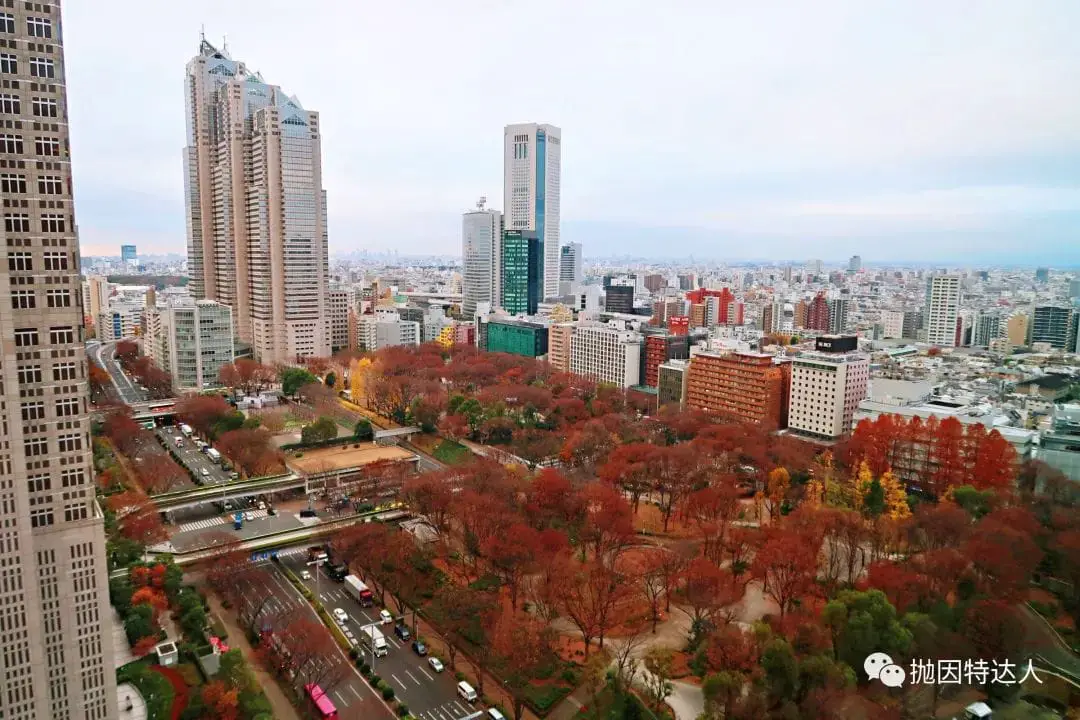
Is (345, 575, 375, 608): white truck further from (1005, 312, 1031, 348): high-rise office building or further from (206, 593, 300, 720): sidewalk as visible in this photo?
(1005, 312, 1031, 348): high-rise office building

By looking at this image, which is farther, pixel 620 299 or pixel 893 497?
pixel 620 299

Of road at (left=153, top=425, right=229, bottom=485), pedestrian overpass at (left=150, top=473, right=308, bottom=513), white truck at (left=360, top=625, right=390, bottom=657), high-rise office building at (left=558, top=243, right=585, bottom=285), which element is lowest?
white truck at (left=360, top=625, right=390, bottom=657)

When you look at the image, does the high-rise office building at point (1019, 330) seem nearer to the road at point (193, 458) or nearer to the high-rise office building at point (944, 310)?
the high-rise office building at point (944, 310)

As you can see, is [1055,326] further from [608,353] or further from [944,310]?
[608,353]

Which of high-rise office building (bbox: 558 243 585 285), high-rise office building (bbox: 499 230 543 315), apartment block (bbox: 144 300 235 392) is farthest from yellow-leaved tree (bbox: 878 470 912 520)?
high-rise office building (bbox: 558 243 585 285)

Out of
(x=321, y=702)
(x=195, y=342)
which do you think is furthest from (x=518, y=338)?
(x=321, y=702)
